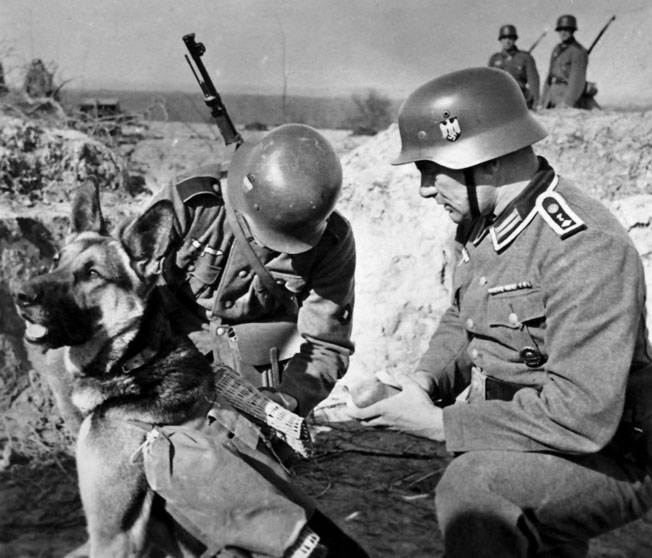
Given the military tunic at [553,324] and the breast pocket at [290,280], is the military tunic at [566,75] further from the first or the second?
the military tunic at [553,324]

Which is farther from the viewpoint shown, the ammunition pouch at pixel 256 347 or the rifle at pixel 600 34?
the rifle at pixel 600 34

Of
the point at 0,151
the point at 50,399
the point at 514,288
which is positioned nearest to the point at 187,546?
the point at 514,288

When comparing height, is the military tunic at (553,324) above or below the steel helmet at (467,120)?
below

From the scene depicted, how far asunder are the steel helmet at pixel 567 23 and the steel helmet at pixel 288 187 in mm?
10816

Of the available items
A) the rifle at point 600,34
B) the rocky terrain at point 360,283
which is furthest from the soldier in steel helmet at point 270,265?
the rifle at point 600,34

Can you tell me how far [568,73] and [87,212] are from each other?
37.1 feet

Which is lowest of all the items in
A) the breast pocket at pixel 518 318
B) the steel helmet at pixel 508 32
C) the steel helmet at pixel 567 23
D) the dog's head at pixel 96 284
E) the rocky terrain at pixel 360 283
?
the rocky terrain at pixel 360 283

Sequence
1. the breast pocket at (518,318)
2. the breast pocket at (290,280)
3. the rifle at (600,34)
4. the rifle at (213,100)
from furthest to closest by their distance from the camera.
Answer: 1. the rifle at (600,34)
2. the rifle at (213,100)
3. the breast pocket at (290,280)
4. the breast pocket at (518,318)

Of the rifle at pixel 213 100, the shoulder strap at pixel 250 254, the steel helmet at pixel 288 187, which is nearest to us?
the steel helmet at pixel 288 187

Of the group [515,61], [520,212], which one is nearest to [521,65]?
[515,61]

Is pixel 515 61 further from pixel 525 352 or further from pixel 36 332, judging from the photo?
pixel 36 332

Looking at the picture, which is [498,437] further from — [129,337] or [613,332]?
[129,337]

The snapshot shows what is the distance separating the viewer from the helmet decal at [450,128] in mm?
3170

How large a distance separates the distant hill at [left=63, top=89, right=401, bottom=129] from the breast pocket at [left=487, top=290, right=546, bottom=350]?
288 inches
